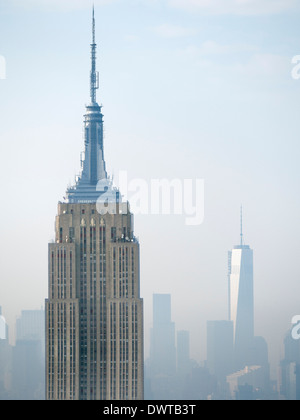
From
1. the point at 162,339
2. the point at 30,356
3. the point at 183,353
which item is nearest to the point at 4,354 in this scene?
the point at 30,356

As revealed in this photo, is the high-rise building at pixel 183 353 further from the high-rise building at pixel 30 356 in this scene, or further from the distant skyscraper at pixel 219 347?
the high-rise building at pixel 30 356

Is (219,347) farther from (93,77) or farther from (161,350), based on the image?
(93,77)

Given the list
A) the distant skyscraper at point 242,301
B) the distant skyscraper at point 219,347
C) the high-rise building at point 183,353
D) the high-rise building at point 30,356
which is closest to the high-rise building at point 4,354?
the high-rise building at point 30,356

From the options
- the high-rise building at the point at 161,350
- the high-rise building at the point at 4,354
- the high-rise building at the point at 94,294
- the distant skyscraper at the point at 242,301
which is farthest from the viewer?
the distant skyscraper at the point at 242,301

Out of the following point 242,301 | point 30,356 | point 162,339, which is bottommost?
Result: point 30,356

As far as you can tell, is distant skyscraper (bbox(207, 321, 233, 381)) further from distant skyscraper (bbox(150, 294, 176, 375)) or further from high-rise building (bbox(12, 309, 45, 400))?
high-rise building (bbox(12, 309, 45, 400))

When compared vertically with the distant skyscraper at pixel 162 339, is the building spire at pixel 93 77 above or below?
above
